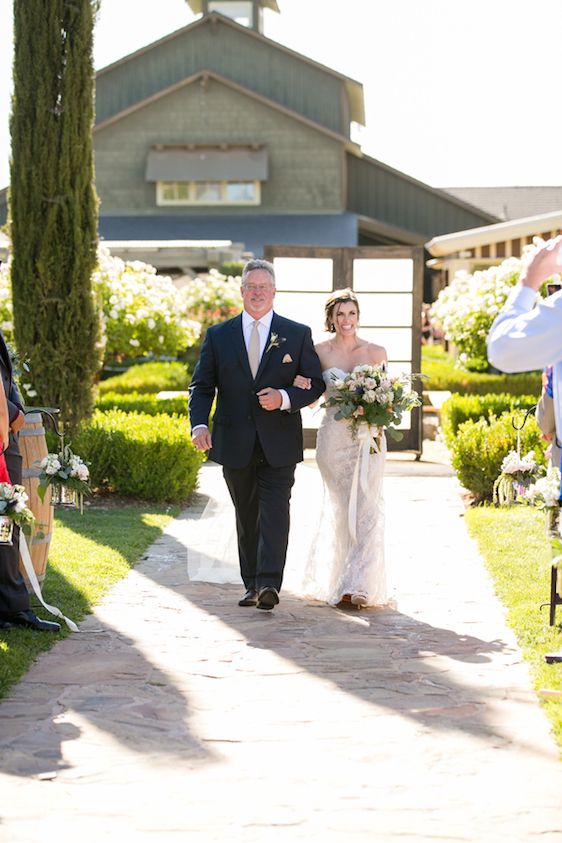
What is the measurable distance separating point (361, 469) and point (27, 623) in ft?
7.62

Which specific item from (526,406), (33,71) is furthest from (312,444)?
(33,71)

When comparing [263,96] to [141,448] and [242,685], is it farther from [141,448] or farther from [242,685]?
[242,685]

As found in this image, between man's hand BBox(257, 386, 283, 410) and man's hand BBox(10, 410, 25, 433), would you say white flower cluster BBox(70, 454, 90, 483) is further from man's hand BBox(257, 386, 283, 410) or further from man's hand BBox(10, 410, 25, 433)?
man's hand BBox(257, 386, 283, 410)

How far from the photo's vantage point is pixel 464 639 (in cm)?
696

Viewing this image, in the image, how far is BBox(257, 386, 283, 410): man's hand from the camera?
7.50m

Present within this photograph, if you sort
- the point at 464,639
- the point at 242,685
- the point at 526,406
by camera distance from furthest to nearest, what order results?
the point at 526,406, the point at 464,639, the point at 242,685

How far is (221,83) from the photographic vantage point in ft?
126

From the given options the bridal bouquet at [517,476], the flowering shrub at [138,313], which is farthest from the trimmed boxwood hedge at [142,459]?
the flowering shrub at [138,313]

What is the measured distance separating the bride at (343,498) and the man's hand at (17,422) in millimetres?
1754

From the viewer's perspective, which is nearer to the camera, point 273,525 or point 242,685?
point 242,685

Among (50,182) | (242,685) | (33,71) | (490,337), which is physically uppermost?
(33,71)

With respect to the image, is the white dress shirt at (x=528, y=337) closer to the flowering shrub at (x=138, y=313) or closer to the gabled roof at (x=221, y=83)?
the flowering shrub at (x=138, y=313)

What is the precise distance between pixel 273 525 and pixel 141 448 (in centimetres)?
494

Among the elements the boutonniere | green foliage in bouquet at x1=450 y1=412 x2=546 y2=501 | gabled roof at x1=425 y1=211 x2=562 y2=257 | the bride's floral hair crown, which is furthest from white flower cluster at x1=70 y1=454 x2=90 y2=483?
gabled roof at x1=425 y1=211 x2=562 y2=257
